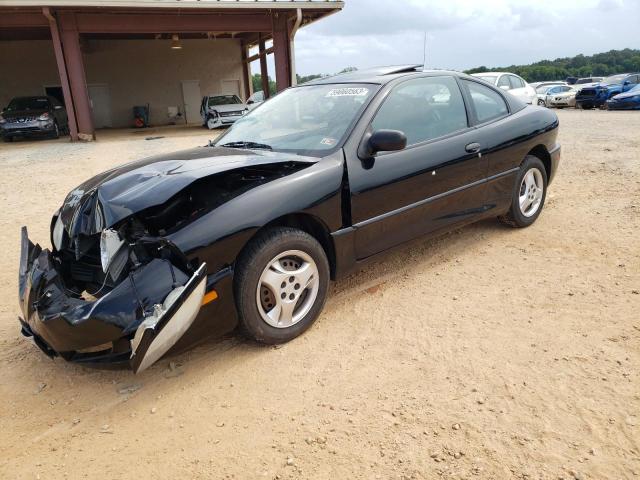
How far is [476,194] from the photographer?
4066 mm

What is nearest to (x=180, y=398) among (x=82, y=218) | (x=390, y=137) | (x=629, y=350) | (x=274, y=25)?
(x=82, y=218)

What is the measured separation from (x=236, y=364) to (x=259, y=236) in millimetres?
753

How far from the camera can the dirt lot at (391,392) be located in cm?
205

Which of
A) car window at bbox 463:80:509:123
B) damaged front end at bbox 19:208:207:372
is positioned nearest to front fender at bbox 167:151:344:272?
damaged front end at bbox 19:208:207:372

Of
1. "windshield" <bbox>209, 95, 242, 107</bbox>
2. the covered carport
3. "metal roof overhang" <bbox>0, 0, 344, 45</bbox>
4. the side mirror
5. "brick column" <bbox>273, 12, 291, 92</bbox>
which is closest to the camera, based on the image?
the side mirror

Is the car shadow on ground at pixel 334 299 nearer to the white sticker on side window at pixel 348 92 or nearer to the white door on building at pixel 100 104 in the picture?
the white sticker on side window at pixel 348 92

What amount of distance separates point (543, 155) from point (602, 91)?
19954 millimetres

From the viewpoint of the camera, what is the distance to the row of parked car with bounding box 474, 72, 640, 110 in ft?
46.0

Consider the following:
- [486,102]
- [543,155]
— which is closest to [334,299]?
[486,102]

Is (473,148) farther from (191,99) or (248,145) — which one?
(191,99)

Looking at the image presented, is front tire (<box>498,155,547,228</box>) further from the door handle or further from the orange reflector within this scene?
the orange reflector

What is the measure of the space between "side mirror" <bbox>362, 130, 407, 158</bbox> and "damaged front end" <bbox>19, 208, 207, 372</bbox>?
1.42 m

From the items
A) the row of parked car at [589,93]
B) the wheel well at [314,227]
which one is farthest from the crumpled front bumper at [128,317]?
the row of parked car at [589,93]

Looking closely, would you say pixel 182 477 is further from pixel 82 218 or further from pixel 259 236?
pixel 82 218
